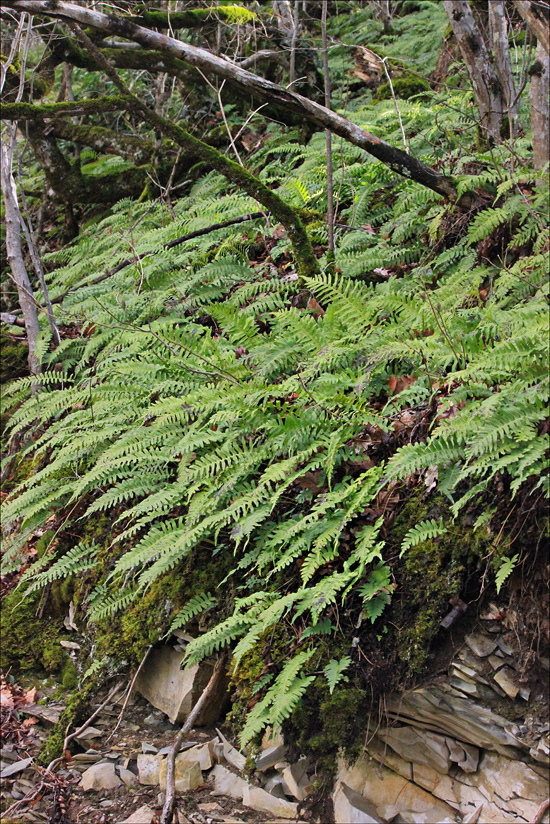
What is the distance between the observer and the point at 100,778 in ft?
11.3

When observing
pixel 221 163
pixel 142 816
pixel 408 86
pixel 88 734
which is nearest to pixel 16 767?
pixel 88 734

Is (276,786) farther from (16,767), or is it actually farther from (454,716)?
(16,767)

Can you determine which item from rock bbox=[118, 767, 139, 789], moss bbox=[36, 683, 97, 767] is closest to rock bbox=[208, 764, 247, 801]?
rock bbox=[118, 767, 139, 789]

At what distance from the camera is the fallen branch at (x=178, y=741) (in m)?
3.04

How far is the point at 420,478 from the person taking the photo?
10.2 ft

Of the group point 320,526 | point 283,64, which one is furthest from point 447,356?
point 283,64

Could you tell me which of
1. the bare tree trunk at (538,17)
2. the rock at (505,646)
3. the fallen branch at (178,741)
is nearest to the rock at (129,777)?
the fallen branch at (178,741)

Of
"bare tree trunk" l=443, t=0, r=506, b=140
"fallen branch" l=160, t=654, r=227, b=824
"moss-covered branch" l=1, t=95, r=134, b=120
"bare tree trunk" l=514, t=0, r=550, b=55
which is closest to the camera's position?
"fallen branch" l=160, t=654, r=227, b=824

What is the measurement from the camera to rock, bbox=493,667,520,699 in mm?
2541

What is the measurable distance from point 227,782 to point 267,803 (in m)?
0.30

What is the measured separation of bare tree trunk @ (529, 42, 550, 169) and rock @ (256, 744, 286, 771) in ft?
13.0

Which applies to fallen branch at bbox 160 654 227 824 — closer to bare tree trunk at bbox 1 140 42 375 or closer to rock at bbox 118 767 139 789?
rock at bbox 118 767 139 789

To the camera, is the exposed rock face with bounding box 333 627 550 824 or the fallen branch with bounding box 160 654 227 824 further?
the fallen branch with bounding box 160 654 227 824

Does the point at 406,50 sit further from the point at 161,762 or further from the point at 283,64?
the point at 161,762
